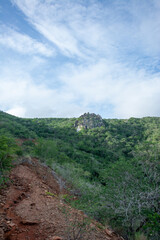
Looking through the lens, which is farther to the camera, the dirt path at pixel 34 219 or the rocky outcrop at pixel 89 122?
the rocky outcrop at pixel 89 122

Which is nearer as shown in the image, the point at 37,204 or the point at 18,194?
the point at 37,204

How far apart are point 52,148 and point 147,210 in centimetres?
1275

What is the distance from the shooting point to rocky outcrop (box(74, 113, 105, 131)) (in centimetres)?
5315

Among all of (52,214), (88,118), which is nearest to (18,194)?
(52,214)

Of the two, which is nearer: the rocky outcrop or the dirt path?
the dirt path

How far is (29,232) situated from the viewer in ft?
12.4

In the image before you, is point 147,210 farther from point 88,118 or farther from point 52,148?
point 88,118

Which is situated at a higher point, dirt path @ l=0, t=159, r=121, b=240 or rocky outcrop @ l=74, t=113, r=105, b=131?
rocky outcrop @ l=74, t=113, r=105, b=131

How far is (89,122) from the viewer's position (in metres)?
55.2

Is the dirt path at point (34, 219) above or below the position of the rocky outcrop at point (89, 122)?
below

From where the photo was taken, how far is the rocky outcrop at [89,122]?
53.1 metres

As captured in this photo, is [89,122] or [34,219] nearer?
[34,219]

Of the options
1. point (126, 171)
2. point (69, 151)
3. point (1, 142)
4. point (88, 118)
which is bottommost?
point (69, 151)

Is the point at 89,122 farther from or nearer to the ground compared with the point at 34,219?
farther from the ground
